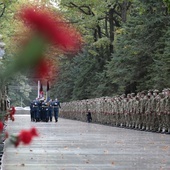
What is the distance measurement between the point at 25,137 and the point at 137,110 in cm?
3736

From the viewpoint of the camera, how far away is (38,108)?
186 ft

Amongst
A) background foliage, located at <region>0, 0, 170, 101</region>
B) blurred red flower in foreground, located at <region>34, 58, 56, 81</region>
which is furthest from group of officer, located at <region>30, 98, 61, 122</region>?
blurred red flower in foreground, located at <region>34, 58, 56, 81</region>

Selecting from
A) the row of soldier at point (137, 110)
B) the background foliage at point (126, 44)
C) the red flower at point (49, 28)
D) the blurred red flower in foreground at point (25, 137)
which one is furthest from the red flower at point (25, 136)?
the row of soldier at point (137, 110)

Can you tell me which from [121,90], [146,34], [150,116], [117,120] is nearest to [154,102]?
[150,116]

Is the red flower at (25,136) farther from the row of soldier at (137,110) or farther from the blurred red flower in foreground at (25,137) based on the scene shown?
the row of soldier at (137,110)

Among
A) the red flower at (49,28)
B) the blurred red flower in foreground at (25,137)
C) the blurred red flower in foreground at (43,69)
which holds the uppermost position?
the red flower at (49,28)

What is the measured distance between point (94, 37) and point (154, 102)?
3106 cm

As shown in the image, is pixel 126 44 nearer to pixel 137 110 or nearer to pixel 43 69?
pixel 137 110

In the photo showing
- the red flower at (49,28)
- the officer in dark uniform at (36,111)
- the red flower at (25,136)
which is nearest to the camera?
the red flower at (49,28)

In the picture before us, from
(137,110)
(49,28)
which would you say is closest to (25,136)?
(49,28)

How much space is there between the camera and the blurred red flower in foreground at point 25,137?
2.33 meters

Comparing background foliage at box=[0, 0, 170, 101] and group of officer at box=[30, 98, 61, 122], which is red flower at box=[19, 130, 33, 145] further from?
group of officer at box=[30, 98, 61, 122]

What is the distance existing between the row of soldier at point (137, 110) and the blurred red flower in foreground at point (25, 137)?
1199 inches

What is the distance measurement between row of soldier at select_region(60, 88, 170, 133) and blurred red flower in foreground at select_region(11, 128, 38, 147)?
3045 centimetres
